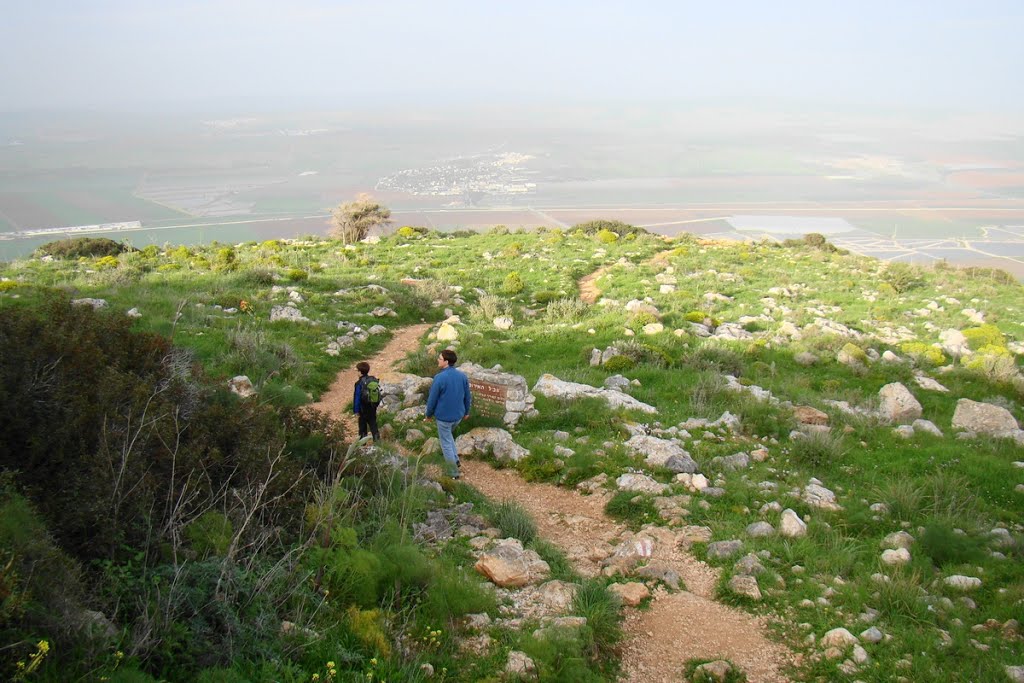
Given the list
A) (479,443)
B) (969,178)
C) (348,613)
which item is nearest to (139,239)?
(479,443)

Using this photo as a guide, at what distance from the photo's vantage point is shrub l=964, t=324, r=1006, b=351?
1563cm

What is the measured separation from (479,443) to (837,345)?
952cm

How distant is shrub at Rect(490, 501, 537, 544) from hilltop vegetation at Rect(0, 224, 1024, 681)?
2.3 inches

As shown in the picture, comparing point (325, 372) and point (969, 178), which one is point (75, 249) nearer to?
point (325, 372)

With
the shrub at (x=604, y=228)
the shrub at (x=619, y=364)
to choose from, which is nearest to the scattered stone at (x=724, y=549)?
the shrub at (x=619, y=364)

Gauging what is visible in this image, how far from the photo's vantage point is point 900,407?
417 inches

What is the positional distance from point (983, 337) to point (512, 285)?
40.7 ft

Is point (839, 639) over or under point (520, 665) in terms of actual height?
under

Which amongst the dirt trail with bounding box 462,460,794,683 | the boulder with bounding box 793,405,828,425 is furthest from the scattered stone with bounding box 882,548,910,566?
the boulder with bounding box 793,405,828,425

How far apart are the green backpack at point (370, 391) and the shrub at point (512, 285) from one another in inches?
456

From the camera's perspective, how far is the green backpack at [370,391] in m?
8.48

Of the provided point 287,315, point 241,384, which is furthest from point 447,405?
point 287,315

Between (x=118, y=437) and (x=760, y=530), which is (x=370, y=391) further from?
(x=760, y=530)

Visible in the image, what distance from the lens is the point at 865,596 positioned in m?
5.37
